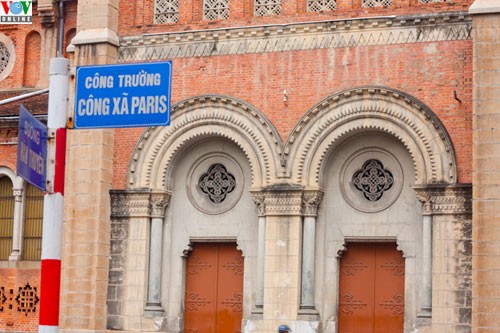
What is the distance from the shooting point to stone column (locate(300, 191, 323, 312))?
2247 centimetres

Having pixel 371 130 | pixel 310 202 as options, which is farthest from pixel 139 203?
pixel 371 130

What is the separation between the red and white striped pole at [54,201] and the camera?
35.7ft

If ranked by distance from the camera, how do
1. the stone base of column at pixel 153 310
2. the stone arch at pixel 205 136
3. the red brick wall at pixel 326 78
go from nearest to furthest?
the red brick wall at pixel 326 78, the stone arch at pixel 205 136, the stone base of column at pixel 153 310

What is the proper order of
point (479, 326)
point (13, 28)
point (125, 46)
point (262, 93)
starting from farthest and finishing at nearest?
point (13, 28) → point (125, 46) → point (262, 93) → point (479, 326)

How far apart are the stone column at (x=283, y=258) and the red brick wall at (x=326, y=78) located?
1.41 m

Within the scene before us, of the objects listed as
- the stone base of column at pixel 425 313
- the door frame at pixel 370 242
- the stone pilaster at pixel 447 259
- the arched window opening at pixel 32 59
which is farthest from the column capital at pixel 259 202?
the arched window opening at pixel 32 59

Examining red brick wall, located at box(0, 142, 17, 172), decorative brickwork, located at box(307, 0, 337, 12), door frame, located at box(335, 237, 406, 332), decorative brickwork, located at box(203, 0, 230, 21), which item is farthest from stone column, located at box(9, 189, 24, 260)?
decorative brickwork, located at box(307, 0, 337, 12)

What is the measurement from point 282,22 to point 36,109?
22.2 feet

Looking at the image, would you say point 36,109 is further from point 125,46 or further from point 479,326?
point 479,326

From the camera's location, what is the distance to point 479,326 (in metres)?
20.0

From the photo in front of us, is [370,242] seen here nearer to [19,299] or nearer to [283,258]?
[283,258]

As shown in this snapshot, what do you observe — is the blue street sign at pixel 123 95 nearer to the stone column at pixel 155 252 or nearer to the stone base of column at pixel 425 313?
the stone base of column at pixel 425 313

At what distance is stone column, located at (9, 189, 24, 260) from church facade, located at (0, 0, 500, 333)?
2.67m

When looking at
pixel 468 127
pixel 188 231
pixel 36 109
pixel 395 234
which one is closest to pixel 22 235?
pixel 36 109
